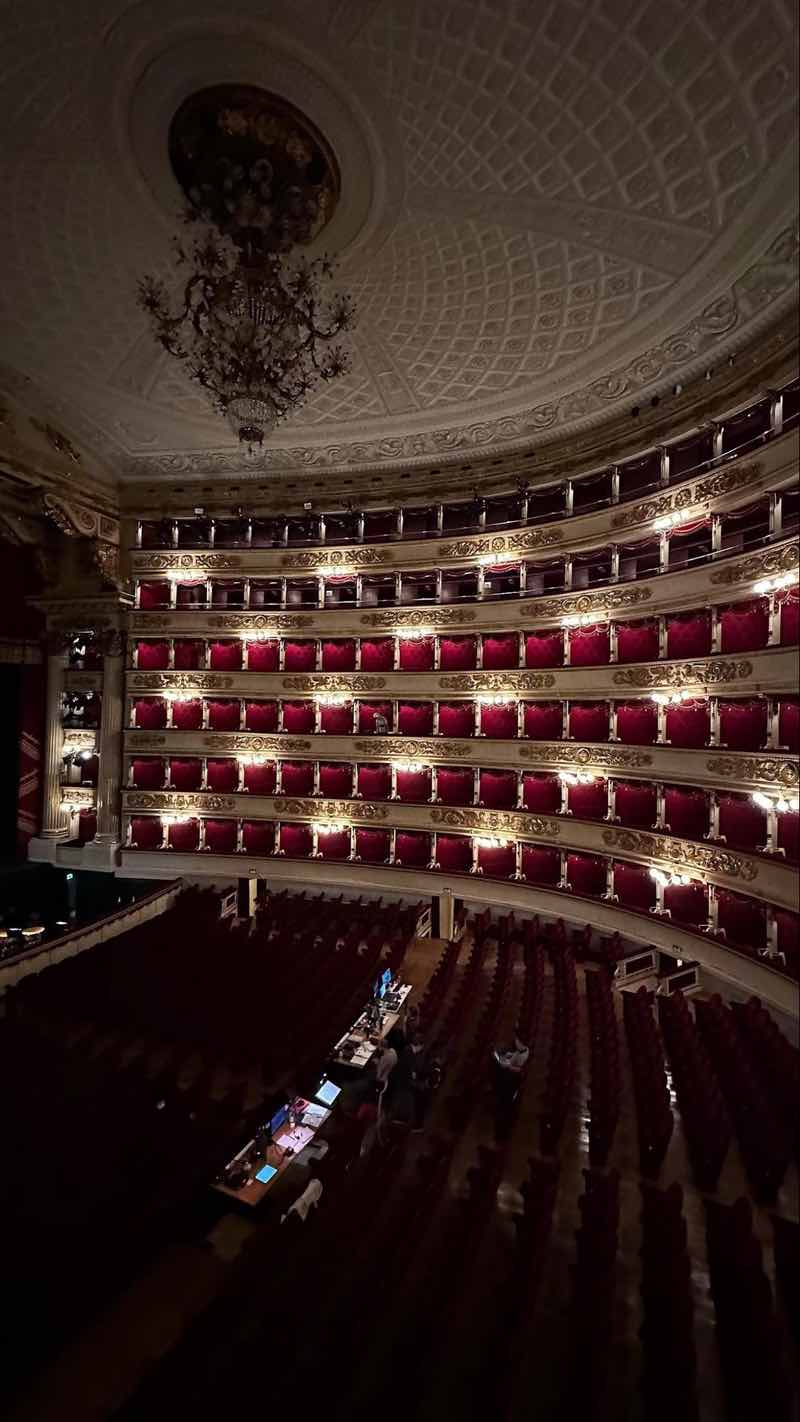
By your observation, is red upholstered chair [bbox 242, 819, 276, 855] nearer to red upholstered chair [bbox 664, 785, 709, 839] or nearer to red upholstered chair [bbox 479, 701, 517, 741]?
red upholstered chair [bbox 479, 701, 517, 741]

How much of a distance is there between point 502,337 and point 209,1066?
1180 centimetres

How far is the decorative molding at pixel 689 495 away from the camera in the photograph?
9008 millimetres

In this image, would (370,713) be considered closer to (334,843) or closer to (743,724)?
(334,843)

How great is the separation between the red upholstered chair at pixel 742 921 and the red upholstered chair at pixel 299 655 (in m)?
10.2

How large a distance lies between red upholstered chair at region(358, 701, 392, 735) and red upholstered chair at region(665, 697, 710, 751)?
6.44 m

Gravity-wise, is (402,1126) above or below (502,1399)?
below

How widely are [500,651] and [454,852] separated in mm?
4813

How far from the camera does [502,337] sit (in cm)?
957

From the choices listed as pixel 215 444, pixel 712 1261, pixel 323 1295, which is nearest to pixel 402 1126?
pixel 323 1295

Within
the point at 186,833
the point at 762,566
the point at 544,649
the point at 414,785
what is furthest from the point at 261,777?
the point at 762,566

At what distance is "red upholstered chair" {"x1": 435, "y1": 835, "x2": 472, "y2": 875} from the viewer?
43.8 ft

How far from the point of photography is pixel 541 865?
488 inches

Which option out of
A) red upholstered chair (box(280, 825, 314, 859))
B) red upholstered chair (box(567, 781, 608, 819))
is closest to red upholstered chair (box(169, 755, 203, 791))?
red upholstered chair (box(280, 825, 314, 859))

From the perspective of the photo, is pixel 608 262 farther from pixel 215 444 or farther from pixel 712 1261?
pixel 712 1261
